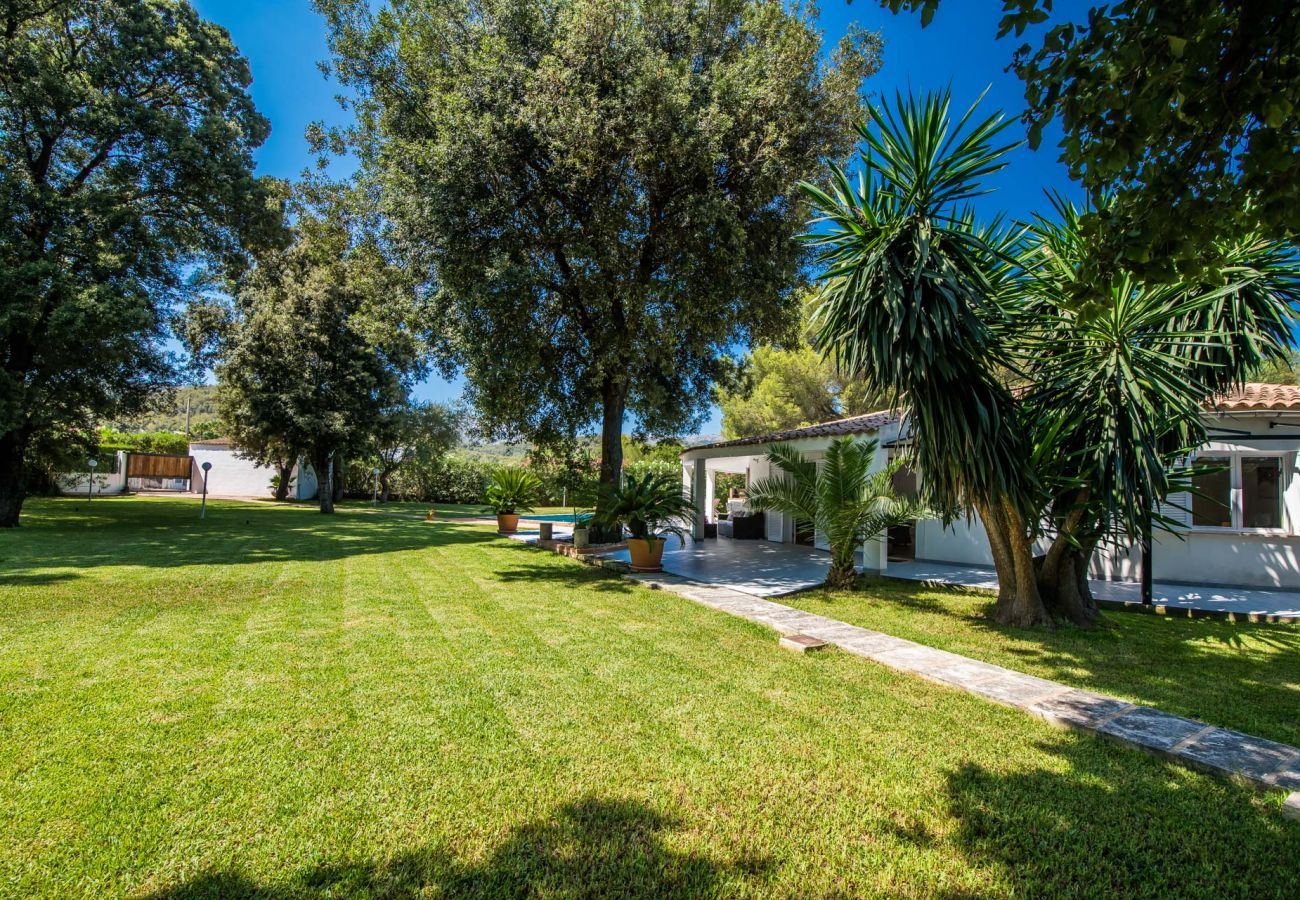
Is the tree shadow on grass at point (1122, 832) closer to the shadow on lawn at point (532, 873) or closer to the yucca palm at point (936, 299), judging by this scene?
the shadow on lawn at point (532, 873)

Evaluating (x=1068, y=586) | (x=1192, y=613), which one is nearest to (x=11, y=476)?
(x=1068, y=586)

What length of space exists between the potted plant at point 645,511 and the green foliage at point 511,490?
26.6 feet

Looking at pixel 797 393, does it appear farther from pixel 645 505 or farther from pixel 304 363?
pixel 304 363

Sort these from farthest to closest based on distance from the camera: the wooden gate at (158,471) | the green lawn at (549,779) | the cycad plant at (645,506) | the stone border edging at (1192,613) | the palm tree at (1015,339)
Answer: the wooden gate at (158,471)
the cycad plant at (645,506)
the stone border edging at (1192,613)
the palm tree at (1015,339)
the green lawn at (549,779)

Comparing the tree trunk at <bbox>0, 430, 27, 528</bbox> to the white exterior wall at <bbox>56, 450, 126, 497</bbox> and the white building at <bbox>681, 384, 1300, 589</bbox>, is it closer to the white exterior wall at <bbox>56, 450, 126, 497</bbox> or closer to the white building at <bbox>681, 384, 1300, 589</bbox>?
the white exterior wall at <bbox>56, 450, 126, 497</bbox>

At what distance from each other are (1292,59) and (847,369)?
4.53 metres

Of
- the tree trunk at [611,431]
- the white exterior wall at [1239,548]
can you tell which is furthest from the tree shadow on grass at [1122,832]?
the tree trunk at [611,431]

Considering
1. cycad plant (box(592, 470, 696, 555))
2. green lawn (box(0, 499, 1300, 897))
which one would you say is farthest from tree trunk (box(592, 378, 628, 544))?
green lawn (box(0, 499, 1300, 897))

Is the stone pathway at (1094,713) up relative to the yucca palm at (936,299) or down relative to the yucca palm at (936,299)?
down

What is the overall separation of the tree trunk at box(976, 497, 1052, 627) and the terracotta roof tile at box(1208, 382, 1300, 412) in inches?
166

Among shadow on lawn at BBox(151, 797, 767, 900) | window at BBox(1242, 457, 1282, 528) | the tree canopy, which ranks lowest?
shadow on lawn at BBox(151, 797, 767, 900)

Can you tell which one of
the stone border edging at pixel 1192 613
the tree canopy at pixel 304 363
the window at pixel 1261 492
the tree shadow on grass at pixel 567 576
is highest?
the tree canopy at pixel 304 363

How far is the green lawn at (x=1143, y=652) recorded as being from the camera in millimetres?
4441

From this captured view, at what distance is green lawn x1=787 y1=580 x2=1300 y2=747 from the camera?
14.6 feet
